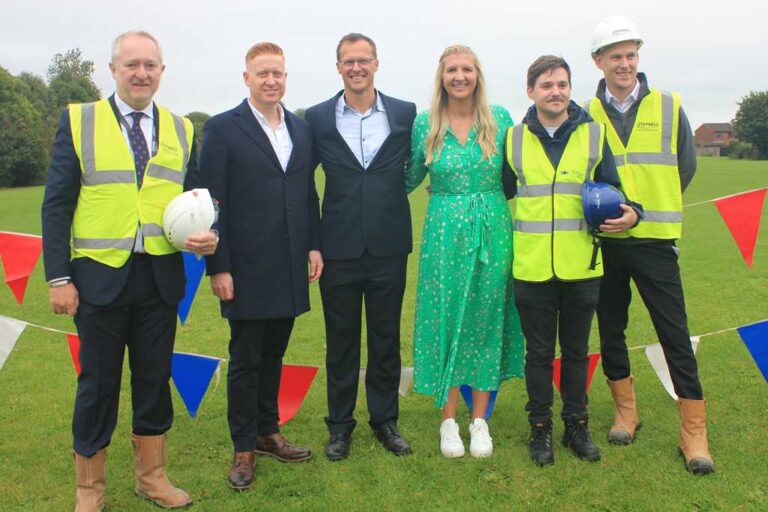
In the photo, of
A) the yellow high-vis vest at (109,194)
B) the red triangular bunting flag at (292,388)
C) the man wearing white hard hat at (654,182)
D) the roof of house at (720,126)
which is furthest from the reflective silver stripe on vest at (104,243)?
the roof of house at (720,126)

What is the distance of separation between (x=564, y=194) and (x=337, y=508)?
7.22 ft

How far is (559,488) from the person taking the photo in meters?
3.88

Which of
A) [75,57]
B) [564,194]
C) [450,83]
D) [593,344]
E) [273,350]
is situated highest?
[75,57]

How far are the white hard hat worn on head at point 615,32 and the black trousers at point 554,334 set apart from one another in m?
1.45

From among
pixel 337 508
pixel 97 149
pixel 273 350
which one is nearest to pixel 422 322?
pixel 273 350

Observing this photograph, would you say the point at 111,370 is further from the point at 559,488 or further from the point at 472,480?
the point at 559,488

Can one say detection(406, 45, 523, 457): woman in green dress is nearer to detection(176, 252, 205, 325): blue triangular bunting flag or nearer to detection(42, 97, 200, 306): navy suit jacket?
detection(176, 252, 205, 325): blue triangular bunting flag

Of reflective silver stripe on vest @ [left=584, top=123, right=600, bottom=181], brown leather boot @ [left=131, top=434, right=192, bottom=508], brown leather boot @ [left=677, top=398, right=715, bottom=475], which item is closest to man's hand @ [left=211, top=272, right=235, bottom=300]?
brown leather boot @ [left=131, top=434, right=192, bottom=508]

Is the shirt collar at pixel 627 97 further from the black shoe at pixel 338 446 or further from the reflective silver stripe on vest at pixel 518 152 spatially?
the black shoe at pixel 338 446

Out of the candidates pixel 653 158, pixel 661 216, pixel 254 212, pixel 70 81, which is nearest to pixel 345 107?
pixel 254 212

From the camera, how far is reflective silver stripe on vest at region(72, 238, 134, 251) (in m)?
3.45

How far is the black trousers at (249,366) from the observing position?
4.04 m

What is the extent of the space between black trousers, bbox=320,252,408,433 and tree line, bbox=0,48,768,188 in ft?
94.4

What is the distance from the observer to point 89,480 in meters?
3.63
